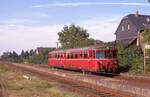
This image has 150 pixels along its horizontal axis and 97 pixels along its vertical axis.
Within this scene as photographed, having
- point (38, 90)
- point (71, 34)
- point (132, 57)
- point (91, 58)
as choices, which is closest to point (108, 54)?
point (91, 58)

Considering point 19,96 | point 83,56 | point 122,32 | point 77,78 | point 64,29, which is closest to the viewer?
point 19,96

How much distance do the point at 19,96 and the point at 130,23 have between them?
34.8 m

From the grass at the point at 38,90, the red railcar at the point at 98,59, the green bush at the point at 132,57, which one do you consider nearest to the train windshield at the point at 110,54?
the red railcar at the point at 98,59

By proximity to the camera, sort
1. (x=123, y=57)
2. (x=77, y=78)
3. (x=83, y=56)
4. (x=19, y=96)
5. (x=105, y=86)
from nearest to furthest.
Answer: (x=19, y=96) < (x=105, y=86) < (x=77, y=78) < (x=83, y=56) < (x=123, y=57)

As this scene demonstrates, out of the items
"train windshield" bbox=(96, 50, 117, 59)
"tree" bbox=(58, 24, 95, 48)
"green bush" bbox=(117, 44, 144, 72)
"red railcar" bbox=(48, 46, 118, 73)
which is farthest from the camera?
"tree" bbox=(58, 24, 95, 48)

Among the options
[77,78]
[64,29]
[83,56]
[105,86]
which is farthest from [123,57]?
[64,29]

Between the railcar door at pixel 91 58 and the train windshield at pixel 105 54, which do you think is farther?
the railcar door at pixel 91 58

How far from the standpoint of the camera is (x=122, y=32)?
151ft

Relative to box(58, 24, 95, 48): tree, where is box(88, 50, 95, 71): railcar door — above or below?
below

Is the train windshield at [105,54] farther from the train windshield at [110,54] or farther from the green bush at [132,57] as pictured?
the green bush at [132,57]

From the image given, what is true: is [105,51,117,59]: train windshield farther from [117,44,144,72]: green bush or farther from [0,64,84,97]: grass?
[0,64,84,97]: grass

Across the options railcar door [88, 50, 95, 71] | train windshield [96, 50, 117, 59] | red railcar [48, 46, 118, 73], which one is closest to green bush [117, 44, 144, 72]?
red railcar [48, 46, 118, 73]

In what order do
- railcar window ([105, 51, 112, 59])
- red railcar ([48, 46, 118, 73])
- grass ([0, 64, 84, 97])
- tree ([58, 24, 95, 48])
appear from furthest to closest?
tree ([58, 24, 95, 48]), railcar window ([105, 51, 112, 59]), red railcar ([48, 46, 118, 73]), grass ([0, 64, 84, 97])

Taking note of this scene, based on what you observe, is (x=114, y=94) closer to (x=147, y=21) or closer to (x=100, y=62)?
(x=100, y=62)
